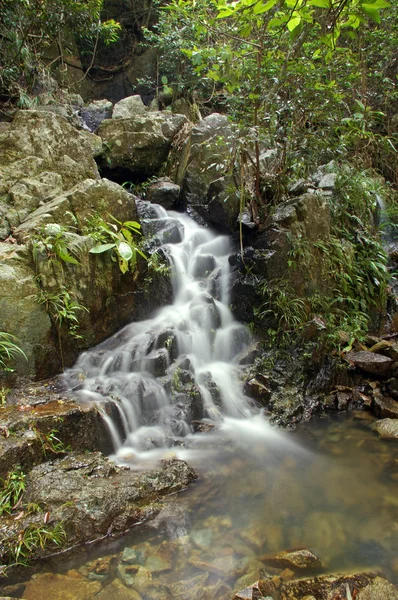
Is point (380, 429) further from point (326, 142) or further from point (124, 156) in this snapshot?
point (124, 156)

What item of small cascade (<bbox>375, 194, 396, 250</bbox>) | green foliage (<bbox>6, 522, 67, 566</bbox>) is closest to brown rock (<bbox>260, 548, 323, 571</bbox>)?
green foliage (<bbox>6, 522, 67, 566</bbox>)

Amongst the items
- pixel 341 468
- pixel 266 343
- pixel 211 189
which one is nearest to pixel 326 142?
pixel 211 189

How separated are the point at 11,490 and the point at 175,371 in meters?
2.45

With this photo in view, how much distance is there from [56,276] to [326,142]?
491 centimetres

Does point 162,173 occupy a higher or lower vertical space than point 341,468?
higher

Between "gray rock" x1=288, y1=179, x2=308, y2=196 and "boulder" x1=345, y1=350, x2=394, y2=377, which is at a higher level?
"gray rock" x1=288, y1=179, x2=308, y2=196

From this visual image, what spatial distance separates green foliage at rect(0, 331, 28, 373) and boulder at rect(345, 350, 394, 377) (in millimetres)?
4685

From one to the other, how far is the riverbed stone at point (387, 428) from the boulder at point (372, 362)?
0.95 metres

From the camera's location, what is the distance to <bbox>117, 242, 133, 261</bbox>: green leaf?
5.33 m

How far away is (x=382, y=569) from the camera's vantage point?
8.71 ft

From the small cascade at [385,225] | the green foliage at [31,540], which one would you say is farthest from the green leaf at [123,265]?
the small cascade at [385,225]

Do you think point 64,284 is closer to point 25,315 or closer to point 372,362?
point 25,315

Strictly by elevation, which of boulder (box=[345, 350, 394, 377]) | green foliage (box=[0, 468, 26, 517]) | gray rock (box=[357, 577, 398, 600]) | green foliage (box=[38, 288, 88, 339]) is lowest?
gray rock (box=[357, 577, 398, 600])

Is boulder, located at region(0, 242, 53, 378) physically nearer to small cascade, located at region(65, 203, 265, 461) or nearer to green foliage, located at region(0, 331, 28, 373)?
green foliage, located at region(0, 331, 28, 373)
